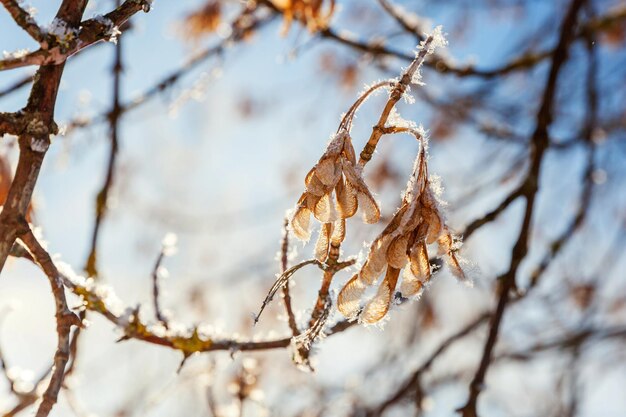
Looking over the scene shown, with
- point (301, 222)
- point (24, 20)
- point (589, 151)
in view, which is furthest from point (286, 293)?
point (589, 151)

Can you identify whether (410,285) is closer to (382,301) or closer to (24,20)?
(382,301)

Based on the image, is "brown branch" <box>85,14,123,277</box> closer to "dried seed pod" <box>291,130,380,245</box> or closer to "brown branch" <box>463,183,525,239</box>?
"brown branch" <box>463,183,525,239</box>

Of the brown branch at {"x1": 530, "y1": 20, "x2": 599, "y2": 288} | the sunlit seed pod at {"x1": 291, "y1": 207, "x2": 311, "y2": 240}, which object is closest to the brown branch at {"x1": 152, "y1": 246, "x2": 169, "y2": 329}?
the sunlit seed pod at {"x1": 291, "y1": 207, "x2": 311, "y2": 240}

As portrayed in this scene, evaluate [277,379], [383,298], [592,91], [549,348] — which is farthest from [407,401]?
[277,379]

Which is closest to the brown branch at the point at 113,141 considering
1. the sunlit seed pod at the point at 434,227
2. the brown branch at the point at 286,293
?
the brown branch at the point at 286,293

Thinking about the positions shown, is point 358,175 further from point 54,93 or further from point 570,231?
point 570,231

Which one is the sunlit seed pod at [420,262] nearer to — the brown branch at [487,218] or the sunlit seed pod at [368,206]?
the sunlit seed pod at [368,206]
